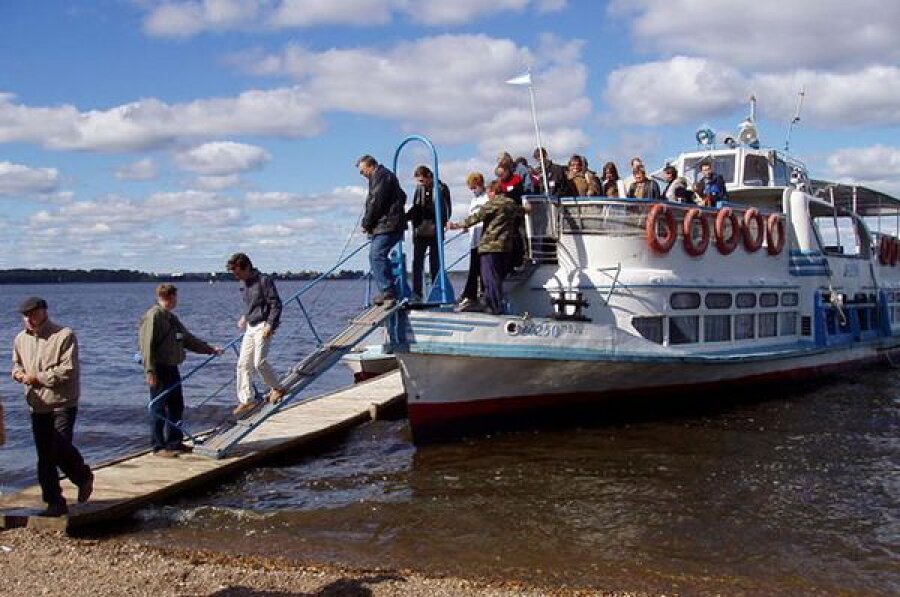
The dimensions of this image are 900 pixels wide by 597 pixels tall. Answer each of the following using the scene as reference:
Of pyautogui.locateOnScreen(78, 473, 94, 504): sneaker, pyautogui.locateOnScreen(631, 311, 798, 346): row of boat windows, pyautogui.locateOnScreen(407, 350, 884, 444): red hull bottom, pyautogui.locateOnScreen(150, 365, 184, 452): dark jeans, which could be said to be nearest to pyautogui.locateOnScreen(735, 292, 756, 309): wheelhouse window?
pyautogui.locateOnScreen(631, 311, 798, 346): row of boat windows

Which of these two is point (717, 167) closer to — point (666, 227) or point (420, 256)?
point (666, 227)

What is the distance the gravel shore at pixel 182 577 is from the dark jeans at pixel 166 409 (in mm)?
2571

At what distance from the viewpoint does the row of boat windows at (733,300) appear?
14688mm

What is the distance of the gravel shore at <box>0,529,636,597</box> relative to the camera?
6859 millimetres

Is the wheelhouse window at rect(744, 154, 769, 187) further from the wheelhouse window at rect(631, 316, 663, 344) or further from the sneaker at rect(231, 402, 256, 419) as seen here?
the sneaker at rect(231, 402, 256, 419)

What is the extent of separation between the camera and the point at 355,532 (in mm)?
8938

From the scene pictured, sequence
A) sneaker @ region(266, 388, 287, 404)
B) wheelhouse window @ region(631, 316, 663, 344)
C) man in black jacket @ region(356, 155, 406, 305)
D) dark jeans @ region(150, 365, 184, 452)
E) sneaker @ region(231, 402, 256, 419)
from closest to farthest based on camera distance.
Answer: dark jeans @ region(150, 365, 184, 452) < sneaker @ region(266, 388, 287, 404) < sneaker @ region(231, 402, 256, 419) < man in black jacket @ region(356, 155, 406, 305) < wheelhouse window @ region(631, 316, 663, 344)

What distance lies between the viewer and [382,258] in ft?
38.9

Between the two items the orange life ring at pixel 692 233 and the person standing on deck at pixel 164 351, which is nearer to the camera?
the person standing on deck at pixel 164 351

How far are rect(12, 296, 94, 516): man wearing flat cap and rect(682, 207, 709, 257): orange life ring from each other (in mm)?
10020

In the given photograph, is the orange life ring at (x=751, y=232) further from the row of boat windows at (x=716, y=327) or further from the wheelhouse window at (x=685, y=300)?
the wheelhouse window at (x=685, y=300)

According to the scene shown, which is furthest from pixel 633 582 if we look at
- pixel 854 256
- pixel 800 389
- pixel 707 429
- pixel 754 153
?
pixel 854 256

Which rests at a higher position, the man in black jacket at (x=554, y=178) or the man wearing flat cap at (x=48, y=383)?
the man in black jacket at (x=554, y=178)

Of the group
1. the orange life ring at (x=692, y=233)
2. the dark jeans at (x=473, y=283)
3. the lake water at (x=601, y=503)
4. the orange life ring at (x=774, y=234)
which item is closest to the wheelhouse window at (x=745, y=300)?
the orange life ring at (x=774, y=234)
